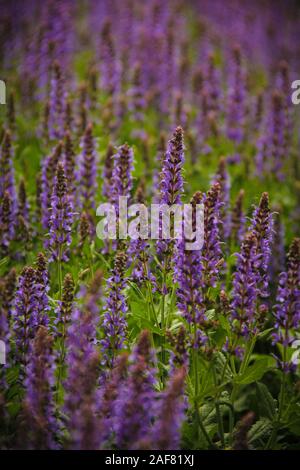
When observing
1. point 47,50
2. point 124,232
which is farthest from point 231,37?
point 124,232

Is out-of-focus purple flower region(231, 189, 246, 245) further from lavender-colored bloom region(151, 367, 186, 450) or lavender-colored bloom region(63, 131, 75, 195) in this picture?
lavender-colored bloom region(151, 367, 186, 450)

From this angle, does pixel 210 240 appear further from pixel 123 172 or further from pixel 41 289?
pixel 123 172

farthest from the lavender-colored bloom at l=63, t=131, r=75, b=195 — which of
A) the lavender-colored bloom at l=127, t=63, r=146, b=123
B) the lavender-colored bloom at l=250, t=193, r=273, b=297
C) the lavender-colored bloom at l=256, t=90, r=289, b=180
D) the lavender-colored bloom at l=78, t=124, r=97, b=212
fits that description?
the lavender-colored bloom at l=256, t=90, r=289, b=180

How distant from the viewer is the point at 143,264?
16.5 feet

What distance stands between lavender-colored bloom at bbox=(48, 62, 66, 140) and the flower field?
0.07 ft

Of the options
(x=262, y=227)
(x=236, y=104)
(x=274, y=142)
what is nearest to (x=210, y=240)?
(x=262, y=227)

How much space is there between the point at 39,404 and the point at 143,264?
1643 mm

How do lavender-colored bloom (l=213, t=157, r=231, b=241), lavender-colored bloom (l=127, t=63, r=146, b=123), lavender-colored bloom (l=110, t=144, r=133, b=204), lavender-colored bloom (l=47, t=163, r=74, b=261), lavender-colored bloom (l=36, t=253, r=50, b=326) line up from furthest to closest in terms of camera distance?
lavender-colored bloom (l=127, t=63, r=146, b=123), lavender-colored bloom (l=213, t=157, r=231, b=241), lavender-colored bloom (l=110, t=144, r=133, b=204), lavender-colored bloom (l=47, t=163, r=74, b=261), lavender-colored bloom (l=36, t=253, r=50, b=326)

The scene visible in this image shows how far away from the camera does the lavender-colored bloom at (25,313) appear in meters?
4.34

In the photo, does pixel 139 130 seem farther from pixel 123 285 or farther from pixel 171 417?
pixel 171 417

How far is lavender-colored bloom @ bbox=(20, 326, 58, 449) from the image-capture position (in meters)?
3.60

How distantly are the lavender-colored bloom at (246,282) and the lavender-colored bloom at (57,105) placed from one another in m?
4.46

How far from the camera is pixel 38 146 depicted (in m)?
9.05

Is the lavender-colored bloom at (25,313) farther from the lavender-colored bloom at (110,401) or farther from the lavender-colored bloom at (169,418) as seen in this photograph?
the lavender-colored bloom at (169,418)
